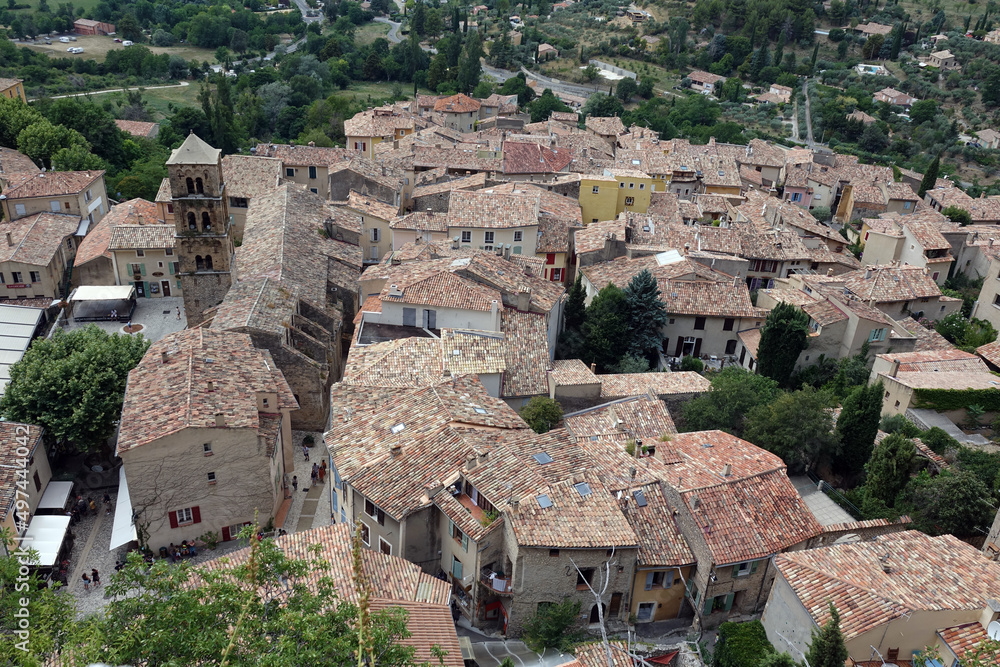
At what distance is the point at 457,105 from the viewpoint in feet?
342

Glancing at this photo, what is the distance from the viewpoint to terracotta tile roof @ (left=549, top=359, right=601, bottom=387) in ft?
127

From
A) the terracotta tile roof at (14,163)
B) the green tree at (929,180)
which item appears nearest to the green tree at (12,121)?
the terracotta tile roof at (14,163)

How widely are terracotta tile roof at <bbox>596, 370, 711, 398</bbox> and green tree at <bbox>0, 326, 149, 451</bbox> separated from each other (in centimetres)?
2411

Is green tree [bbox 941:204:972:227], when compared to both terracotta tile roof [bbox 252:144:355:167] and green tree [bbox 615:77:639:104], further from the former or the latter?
green tree [bbox 615:77:639:104]

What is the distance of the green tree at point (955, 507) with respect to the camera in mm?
29391

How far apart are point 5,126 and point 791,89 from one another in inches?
4488

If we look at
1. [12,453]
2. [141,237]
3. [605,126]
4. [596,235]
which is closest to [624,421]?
[596,235]

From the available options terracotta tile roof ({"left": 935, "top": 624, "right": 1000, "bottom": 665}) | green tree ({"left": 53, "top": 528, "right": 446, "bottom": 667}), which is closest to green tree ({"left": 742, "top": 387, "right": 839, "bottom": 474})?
terracotta tile roof ({"left": 935, "top": 624, "right": 1000, "bottom": 665})

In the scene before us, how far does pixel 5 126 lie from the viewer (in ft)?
237

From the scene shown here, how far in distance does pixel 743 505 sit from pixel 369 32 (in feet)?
509

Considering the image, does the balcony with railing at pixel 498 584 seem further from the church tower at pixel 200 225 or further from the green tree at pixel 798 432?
the church tower at pixel 200 225

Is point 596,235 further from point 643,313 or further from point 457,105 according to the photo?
point 457,105

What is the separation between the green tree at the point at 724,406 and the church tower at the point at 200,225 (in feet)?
93.0

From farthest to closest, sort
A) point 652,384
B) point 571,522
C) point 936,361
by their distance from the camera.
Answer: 1. point 936,361
2. point 652,384
3. point 571,522
